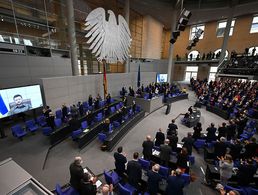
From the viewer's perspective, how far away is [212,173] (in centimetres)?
427

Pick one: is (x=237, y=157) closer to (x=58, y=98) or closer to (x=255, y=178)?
(x=255, y=178)

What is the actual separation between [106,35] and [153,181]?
9469mm

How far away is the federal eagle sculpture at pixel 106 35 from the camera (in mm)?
8992

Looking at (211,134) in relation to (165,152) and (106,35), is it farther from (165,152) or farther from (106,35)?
(106,35)

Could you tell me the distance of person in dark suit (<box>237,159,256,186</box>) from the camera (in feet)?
12.5

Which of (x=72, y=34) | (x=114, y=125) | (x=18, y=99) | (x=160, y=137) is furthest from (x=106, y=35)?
(x=160, y=137)

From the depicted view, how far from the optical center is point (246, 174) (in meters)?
3.86

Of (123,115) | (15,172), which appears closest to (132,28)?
(123,115)

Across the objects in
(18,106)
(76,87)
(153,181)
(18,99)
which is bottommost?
(153,181)

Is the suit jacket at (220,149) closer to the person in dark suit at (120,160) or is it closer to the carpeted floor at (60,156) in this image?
the carpeted floor at (60,156)

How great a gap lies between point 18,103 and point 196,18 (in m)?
23.5

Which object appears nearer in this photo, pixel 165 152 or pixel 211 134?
pixel 165 152

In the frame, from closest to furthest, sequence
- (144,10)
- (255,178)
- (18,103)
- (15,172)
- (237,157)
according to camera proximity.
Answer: (15,172), (255,178), (237,157), (18,103), (144,10)

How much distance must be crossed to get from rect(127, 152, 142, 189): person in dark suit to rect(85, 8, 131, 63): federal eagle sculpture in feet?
26.3
